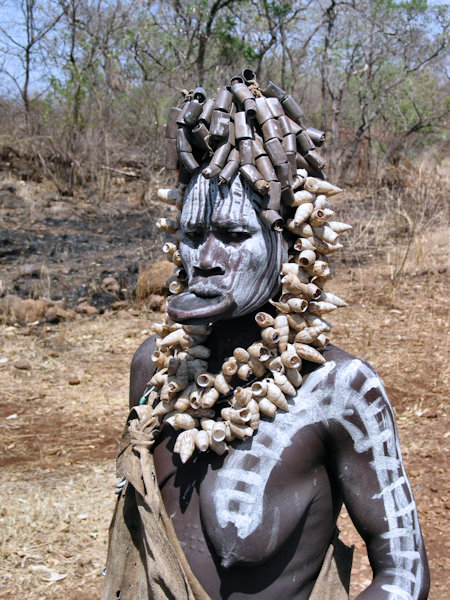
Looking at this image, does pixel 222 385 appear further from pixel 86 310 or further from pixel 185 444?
pixel 86 310

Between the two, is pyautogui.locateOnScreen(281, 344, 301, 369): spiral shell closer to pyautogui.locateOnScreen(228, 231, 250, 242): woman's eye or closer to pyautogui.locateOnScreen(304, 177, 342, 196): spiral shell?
pyautogui.locateOnScreen(228, 231, 250, 242): woman's eye

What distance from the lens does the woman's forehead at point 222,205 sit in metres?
1.60

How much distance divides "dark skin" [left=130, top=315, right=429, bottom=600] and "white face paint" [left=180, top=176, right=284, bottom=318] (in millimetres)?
244

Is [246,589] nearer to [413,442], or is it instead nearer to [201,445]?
[201,445]

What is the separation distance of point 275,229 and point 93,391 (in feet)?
14.1

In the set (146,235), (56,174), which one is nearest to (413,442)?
(146,235)

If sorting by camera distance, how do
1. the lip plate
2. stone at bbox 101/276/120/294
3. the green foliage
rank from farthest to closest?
the green foliage
stone at bbox 101/276/120/294
the lip plate

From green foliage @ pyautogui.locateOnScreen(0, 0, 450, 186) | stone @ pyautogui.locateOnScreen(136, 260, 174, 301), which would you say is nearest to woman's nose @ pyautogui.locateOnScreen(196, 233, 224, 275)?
→ stone @ pyautogui.locateOnScreen(136, 260, 174, 301)

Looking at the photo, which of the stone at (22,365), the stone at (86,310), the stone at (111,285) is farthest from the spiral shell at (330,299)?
the stone at (111,285)

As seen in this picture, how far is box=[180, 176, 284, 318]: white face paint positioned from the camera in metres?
1.60

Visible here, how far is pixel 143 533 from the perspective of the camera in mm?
1645

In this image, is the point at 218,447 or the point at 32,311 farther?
the point at 32,311

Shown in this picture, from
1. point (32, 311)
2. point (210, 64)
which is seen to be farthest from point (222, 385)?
point (210, 64)

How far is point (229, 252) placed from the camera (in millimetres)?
1605
